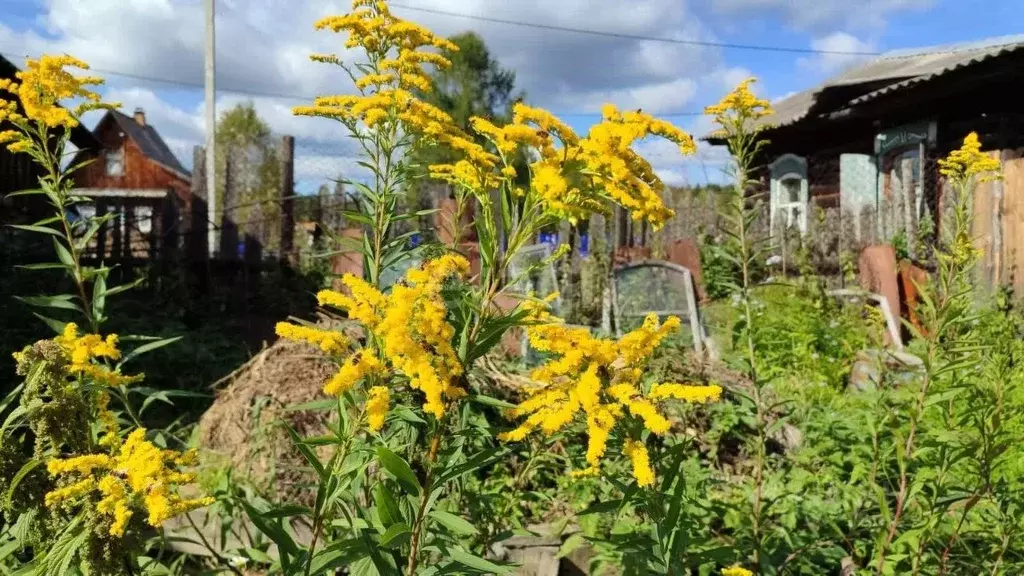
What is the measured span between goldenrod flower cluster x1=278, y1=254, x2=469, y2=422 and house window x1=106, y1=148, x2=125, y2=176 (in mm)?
27910

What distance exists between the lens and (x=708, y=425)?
452cm

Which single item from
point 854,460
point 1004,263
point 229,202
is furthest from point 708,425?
point 229,202

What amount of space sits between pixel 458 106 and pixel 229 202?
78.1ft

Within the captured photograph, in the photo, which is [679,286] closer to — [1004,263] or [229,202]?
[1004,263]

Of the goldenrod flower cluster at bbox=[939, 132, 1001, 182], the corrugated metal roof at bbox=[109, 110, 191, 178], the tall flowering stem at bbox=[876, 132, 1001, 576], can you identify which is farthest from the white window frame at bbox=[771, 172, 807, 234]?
the corrugated metal roof at bbox=[109, 110, 191, 178]

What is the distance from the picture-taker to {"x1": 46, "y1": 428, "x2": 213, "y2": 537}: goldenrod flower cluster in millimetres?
1490

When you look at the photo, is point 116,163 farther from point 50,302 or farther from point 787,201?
point 50,302

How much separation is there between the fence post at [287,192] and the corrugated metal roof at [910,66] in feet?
20.4

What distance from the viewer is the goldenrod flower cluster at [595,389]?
1593 mm

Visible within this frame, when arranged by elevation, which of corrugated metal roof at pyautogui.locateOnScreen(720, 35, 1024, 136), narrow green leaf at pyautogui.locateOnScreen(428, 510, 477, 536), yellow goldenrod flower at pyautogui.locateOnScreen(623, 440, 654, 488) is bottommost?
narrow green leaf at pyautogui.locateOnScreen(428, 510, 477, 536)

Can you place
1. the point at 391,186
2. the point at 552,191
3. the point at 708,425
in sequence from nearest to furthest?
the point at 552,191 < the point at 391,186 < the point at 708,425

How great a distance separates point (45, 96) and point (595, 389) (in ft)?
7.04

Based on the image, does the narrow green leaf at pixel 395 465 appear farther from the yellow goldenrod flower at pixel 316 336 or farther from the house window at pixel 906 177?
the house window at pixel 906 177

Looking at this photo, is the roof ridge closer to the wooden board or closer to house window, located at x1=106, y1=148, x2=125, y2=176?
the wooden board
